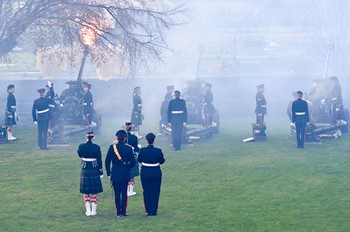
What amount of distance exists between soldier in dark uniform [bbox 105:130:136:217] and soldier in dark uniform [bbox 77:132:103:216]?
11.2 inches

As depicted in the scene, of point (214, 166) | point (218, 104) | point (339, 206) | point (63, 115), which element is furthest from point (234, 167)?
point (218, 104)

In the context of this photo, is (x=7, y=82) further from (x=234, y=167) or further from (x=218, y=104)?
(x=234, y=167)

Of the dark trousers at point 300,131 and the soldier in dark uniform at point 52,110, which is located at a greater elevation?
the soldier in dark uniform at point 52,110

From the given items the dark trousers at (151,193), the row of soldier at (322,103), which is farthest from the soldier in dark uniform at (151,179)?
the row of soldier at (322,103)

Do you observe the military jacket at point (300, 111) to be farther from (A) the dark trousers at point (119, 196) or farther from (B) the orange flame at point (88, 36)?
(A) the dark trousers at point (119, 196)

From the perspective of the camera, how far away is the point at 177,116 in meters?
24.3

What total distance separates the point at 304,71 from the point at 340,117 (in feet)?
82.7

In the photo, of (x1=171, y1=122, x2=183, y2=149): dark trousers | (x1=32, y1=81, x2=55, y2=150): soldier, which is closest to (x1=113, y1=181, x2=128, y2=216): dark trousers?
(x1=171, y1=122, x2=183, y2=149): dark trousers

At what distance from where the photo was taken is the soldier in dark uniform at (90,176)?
1557cm

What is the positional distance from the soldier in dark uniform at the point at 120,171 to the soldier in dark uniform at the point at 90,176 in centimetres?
28

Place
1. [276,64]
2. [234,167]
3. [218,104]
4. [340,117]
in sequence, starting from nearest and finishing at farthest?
[234,167] < [340,117] < [218,104] < [276,64]

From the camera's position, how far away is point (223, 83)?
40.7 meters

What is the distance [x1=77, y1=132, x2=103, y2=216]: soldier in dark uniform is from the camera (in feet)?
51.1

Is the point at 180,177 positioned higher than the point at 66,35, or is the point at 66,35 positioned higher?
the point at 66,35
